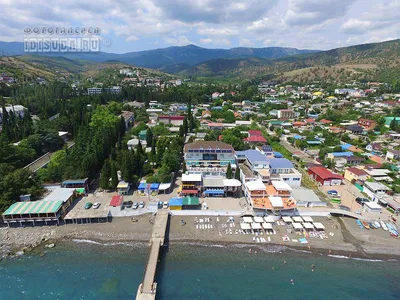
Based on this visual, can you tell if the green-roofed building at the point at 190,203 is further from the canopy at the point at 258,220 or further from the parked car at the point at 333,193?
the parked car at the point at 333,193

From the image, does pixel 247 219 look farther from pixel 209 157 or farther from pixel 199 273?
pixel 209 157

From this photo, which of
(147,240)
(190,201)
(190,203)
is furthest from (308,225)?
(147,240)

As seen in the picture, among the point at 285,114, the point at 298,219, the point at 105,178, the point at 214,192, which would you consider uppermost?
the point at 285,114

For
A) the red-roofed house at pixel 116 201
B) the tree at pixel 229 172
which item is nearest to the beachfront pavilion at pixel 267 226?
the tree at pixel 229 172

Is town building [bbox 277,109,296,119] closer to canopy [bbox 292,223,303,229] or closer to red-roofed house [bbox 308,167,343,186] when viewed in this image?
red-roofed house [bbox 308,167,343,186]

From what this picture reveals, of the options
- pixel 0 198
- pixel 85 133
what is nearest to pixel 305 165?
pixel 85 133
